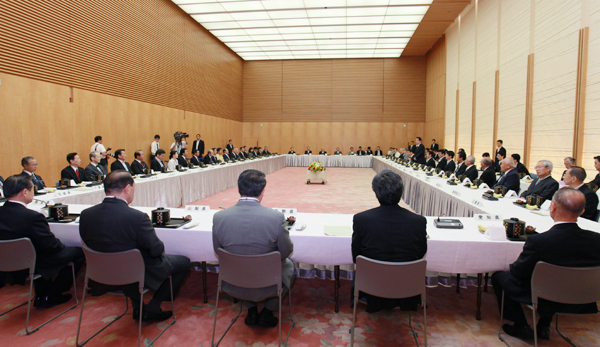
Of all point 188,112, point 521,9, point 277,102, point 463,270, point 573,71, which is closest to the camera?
point 463,270

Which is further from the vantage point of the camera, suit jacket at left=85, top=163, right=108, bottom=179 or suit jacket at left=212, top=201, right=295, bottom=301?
suit jacket at left=85, top=163, right=108, bottom=179

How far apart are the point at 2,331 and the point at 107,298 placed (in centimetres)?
66

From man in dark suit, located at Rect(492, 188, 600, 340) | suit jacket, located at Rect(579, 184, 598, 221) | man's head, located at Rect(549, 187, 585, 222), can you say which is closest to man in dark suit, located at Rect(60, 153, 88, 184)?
man in dark suit, located at Rect(492, 188, 600, 340)

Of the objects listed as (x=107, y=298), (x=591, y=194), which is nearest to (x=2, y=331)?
(x=107, y=298)

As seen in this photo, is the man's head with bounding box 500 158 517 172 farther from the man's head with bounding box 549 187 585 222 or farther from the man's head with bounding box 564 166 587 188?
the man's head with bounding box 549 187 585 222

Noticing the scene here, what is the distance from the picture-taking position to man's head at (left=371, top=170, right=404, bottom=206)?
1.95m

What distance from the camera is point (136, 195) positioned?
5.02m

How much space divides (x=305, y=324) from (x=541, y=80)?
7388 mm

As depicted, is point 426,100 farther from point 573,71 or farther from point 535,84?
point 573,71

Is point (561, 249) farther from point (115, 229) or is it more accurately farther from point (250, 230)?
point (115, 229)

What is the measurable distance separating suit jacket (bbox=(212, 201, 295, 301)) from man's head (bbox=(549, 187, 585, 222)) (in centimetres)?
156

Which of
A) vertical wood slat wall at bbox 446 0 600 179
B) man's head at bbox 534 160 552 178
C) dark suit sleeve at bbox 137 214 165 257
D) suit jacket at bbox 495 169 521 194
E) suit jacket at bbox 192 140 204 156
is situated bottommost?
dark suit sleeve at bbox 137 214 165 257

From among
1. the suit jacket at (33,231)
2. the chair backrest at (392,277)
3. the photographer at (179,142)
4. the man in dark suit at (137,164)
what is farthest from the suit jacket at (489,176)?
the photographer at (179,142)

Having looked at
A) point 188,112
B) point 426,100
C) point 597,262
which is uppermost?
point 426,100
